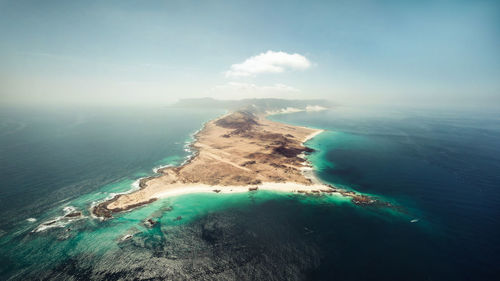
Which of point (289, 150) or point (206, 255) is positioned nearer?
point (206, 255)

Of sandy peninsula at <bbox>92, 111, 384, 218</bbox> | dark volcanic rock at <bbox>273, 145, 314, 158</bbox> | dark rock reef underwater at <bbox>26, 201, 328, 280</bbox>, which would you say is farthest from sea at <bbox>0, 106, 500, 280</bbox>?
dark volcanic rock at <bbox>273, 145, 314, 158</bbox>

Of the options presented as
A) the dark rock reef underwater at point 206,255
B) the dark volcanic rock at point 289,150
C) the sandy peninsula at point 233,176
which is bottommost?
the dark rock reef underwater at point 206,255

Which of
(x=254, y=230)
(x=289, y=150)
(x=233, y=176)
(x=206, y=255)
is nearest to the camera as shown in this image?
(x=206, y=255)

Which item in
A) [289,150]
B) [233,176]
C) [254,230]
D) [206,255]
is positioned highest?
[289,150]

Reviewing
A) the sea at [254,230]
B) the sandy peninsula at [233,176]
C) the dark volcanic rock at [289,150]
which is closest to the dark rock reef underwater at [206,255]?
the sea at [254,230]

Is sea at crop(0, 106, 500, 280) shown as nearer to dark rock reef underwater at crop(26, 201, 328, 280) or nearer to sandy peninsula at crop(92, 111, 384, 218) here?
dark rock reef underwater at crop(26, 201, 328, 280)

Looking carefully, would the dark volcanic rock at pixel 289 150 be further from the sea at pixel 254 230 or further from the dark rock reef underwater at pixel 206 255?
the dark rock reef underwater at pixel 206 255

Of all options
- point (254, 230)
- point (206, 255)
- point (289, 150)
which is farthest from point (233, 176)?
point (289, 150)

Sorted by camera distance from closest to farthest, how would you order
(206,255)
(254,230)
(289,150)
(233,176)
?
(206,255), (254,230), (233,176), (289,150)

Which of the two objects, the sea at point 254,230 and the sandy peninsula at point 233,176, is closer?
the sea at point 254,230

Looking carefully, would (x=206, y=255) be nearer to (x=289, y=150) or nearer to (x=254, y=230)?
(x=254, y=230)

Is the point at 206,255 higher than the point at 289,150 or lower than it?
lower
